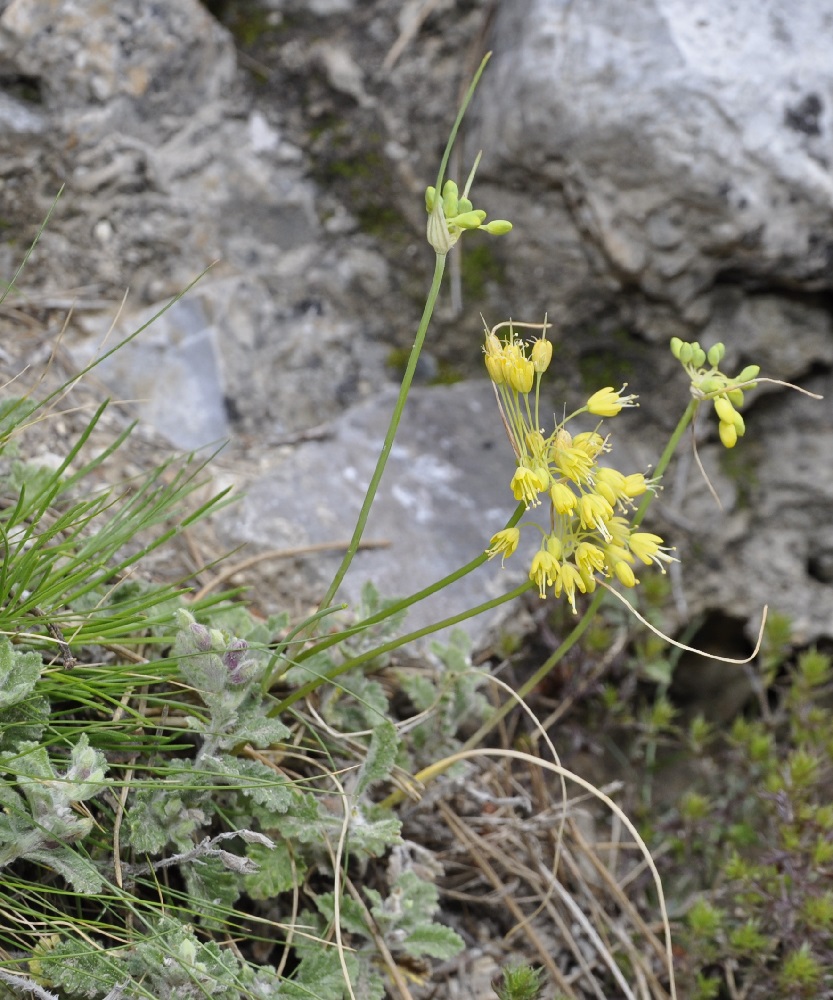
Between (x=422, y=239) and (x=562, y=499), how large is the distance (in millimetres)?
1737

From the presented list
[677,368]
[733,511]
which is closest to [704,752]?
[733,511]

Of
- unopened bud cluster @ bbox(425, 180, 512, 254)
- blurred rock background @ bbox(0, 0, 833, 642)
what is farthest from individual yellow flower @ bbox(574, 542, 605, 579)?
blurred rock background @ bbox(0, 0, 833, 642)

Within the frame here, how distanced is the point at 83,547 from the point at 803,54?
2160 millimetres

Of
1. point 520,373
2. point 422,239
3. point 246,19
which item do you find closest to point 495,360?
point 520,373

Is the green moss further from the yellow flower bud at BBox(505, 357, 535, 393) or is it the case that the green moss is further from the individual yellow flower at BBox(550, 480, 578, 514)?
the individual yellow flower at BBox(550, 480, 578, 514)

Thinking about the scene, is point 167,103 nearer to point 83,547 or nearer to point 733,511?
point 83,547

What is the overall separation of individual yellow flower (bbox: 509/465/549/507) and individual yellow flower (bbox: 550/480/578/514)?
16 mm

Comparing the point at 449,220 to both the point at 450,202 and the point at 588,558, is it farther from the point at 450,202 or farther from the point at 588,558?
the point at 588,558

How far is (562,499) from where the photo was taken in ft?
4.33

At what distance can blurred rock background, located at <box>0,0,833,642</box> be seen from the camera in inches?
97.4

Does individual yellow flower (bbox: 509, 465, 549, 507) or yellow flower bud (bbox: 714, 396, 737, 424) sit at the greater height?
individual yellow flower (bbox: 509, 465, 549, 507)

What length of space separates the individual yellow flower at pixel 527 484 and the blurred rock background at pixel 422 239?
1.05 metres

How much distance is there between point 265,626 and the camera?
69.3 inches

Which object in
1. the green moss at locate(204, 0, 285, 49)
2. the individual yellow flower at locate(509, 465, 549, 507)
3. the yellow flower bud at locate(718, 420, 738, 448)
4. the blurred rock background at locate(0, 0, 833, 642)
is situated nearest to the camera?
the individual yellow flower at locate(509, 465, 549, 507)
